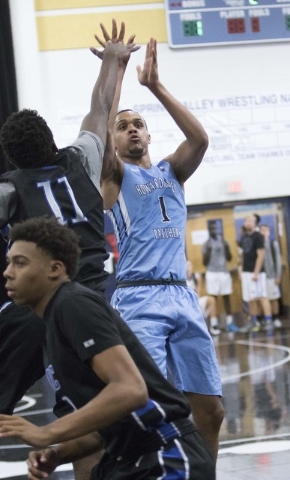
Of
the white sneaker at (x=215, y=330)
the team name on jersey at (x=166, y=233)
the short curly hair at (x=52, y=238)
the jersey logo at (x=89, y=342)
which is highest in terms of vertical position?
the short curly hair at (x=52, y=238)

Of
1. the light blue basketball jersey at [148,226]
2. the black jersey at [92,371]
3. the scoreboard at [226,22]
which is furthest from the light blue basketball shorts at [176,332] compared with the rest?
the scoreboard at [226,22]

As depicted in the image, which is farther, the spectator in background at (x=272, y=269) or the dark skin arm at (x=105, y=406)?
the spectator in background at (x=272, y=269)

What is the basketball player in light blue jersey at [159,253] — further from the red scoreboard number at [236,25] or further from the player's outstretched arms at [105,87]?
the red scoreboard number at [236,25]

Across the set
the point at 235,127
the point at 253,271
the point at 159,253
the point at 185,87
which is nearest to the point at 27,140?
the point at 159,253

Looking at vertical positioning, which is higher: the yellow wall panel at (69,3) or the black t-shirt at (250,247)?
the yellow wall panel at (69,3)

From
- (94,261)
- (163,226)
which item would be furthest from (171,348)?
(94,261)

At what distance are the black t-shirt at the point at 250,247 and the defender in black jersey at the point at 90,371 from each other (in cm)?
1304

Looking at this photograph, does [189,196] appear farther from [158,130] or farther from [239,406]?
[239,406]

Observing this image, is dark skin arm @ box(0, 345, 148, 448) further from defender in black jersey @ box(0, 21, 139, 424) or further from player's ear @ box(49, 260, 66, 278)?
defender in black jersey @ box(0, 21, 139, 424)

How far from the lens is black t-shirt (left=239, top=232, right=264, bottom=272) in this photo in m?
15.9

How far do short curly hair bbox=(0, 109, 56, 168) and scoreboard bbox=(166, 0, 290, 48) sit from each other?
11563 millimetres

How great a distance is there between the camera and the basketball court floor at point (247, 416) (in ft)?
19.0

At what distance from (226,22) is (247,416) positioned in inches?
365

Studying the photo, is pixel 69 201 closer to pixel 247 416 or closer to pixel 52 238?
pixel 52 238
